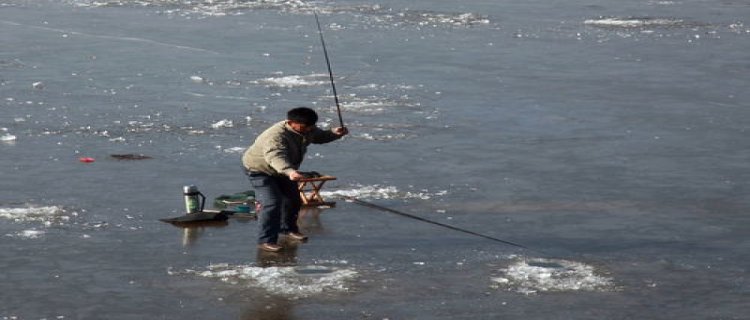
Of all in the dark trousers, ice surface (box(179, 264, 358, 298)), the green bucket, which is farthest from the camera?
the green bucket

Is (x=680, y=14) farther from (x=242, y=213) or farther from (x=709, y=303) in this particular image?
(x=709, y=303)

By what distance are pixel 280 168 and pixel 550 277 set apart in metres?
2.29

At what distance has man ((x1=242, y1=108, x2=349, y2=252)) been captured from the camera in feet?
41.9

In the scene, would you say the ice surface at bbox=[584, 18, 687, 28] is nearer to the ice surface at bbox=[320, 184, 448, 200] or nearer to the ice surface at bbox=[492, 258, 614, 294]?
the ice surface at bbox=[320, 184, 448, 200]

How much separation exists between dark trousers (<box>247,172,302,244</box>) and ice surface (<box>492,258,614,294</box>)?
192 centimetres

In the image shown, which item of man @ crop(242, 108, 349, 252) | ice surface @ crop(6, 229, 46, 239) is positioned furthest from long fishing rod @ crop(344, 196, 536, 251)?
ice surface @ crop(6, 229, 46, 239)

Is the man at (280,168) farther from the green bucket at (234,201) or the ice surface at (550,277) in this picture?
the ice surface at (550,277)

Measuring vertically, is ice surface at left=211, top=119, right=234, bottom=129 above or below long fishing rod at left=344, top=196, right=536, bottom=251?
below

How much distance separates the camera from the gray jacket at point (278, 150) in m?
12.7

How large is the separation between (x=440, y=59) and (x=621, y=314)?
48.1ft

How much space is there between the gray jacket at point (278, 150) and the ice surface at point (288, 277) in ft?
2.84

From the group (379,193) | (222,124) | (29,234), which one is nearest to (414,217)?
(379,193)

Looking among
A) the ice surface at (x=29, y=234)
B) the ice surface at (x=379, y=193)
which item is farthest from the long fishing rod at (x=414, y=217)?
the ice surface at (x=29, y=234)

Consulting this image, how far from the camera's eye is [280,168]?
1259cm
